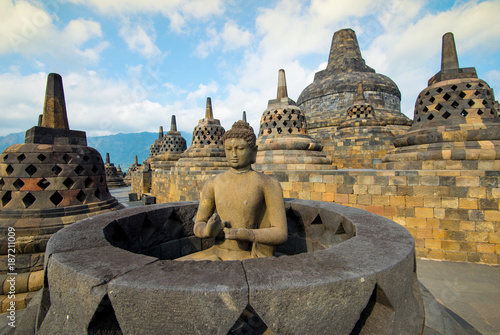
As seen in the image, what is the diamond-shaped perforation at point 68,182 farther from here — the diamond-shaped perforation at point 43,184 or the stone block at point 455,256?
the stone block at point 455,256

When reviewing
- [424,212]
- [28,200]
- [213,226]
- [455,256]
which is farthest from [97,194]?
[455,256]

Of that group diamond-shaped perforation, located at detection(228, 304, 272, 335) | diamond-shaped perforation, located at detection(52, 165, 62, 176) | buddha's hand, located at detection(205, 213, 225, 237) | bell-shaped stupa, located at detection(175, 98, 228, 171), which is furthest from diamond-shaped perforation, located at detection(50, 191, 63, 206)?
bell-shaped stupa, located at detection(175, 98, 228, 171)

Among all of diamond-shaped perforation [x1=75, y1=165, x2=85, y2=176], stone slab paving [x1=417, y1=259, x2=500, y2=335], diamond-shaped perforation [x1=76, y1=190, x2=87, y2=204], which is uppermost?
diamond-shaped perforation [x1=75, y1=165, x2=85, y2=176]

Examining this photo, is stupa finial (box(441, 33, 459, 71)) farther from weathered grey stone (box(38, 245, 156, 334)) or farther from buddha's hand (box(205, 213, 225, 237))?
weathered grey stone (box(38, 245, 156, 334))

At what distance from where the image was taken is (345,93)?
1847 centimetres

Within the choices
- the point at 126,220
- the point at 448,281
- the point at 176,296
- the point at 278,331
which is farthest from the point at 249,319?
the point at 448,281

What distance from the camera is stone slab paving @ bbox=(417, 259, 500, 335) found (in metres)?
2.84

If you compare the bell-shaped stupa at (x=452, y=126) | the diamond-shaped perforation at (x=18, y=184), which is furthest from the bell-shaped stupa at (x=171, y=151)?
the bell-shaped stupa at (x=452, y=126)

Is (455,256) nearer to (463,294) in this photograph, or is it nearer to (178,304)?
(463,294)

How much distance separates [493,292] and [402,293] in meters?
3.73

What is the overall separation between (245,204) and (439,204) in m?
4.85

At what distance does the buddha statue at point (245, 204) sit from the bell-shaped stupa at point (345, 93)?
14.5 m

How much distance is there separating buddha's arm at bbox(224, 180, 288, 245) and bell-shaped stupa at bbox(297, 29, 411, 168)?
14.5m

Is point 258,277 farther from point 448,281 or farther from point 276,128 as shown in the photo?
point 276,128
